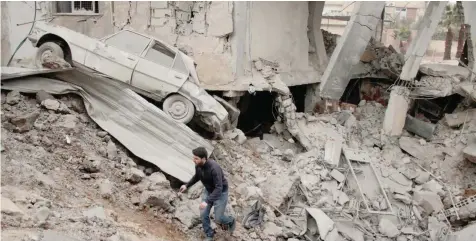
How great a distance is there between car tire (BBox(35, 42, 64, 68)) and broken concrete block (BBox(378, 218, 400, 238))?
706 cm

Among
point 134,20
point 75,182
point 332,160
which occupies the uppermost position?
point 134,20

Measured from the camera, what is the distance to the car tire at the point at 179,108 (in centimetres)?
942

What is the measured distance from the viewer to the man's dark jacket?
6664mm

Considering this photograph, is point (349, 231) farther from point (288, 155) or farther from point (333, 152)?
point (288, 155)

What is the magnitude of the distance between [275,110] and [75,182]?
6.61m

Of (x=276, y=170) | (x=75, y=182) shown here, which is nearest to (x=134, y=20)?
(x=276, y=170)

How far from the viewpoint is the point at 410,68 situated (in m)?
12.8

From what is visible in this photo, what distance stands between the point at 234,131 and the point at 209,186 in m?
4.16

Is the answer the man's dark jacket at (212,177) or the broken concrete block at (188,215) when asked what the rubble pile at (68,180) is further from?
the man's dark jacket at (212,177)

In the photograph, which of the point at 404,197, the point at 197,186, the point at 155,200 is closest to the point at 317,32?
the point at 404,197

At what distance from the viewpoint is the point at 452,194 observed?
11211mm

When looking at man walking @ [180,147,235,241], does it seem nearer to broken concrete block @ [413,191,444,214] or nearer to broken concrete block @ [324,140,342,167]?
broken concrete block @ [324,140,342,167]

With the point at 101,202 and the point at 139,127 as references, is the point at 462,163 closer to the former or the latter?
the point at 139,127

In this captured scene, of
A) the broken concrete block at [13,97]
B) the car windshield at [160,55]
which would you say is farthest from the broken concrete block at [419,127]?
the broken concrete block at [13,97]
